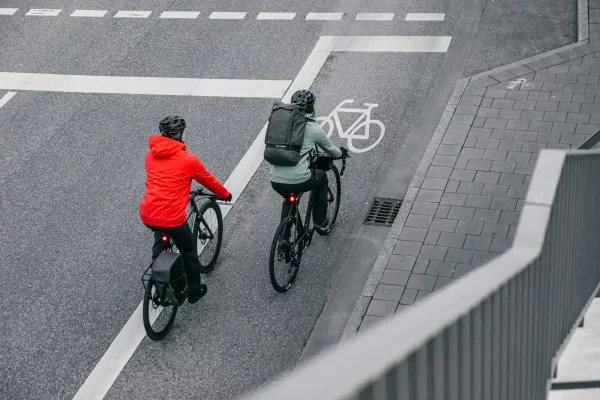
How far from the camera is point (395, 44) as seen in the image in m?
13.0

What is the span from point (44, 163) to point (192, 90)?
2335 mm

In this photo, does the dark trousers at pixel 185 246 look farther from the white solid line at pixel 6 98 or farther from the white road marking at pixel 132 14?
the white road marking at pixel 132 14

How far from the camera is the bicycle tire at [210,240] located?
8938mm

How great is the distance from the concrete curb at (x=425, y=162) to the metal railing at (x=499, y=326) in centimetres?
241

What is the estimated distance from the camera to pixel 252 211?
10000mm

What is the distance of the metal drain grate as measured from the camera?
9.69 m

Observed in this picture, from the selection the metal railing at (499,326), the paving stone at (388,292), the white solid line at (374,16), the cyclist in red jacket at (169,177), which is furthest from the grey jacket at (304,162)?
the white solid line at (374,16)

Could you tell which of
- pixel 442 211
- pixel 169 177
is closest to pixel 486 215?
pixel 442 211

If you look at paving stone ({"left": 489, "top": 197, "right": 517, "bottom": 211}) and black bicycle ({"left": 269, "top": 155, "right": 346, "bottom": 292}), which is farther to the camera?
paving stone ({"left": 489, "top": 197, "right": 517, "bottom": 211})

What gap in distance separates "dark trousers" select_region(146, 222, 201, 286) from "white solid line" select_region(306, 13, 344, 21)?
637 cm

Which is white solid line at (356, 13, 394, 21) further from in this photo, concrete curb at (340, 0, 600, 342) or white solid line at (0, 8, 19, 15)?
white solid line at (0, 8, 19, 15)

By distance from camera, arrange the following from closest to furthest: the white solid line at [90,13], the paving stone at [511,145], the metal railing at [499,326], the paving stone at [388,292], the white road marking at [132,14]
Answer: the metal railing at [499,326] < the paving stone at [388,292] < the paving stone at [511,145] < the white road marking at [132,14] < the white solid line at [90,13]

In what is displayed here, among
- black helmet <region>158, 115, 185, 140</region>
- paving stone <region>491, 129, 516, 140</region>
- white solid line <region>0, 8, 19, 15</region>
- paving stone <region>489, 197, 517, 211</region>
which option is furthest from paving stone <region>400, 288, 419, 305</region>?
white solid line <region>0, 8, 19, 15</region>

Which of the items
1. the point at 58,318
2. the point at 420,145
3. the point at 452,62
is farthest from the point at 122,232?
the point at 452,62
